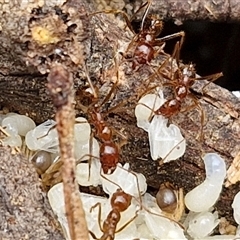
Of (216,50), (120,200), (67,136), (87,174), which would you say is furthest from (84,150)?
(216,50)

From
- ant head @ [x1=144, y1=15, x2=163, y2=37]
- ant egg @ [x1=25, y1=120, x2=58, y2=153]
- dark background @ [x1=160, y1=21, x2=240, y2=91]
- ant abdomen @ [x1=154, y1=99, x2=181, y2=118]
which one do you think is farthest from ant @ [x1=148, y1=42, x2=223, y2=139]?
dark background @ [x1=160, y1=21, x2=240, y2=91]

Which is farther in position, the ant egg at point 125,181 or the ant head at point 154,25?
the ant head at point 154,25

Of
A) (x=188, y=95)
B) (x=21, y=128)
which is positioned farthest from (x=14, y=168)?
(x=188, y=95)

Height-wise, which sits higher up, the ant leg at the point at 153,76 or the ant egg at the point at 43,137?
the ant leg at the point at 153,76

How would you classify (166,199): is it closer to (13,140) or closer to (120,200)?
(120,200)

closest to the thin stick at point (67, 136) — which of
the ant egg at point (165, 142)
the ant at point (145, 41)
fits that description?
the ant egg at point (165, 142)

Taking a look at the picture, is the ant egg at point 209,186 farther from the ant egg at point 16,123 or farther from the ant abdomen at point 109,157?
the ant egg at point 16,123
